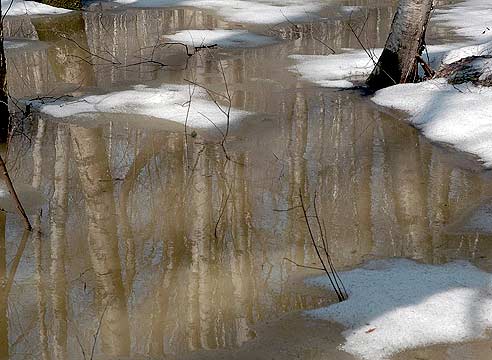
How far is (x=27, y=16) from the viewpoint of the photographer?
13.5 metres

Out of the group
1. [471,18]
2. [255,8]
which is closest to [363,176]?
[471,18]

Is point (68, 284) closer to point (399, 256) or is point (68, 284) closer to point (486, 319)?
point (399, 256)

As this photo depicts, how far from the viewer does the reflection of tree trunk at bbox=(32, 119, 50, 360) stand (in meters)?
3.85

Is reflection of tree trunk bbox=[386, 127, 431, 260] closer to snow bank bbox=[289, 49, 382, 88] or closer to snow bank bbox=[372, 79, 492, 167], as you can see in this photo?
snow bank bbox=[372, 79, 492, 167]

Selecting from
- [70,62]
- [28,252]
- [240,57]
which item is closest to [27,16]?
[70,62]

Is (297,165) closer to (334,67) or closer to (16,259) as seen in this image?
(16,259)

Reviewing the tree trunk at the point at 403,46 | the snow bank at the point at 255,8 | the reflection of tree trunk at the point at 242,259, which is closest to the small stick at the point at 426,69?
the tree trunk at the point at 403,46

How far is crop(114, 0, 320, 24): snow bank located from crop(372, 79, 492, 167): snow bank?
5150 millimetres

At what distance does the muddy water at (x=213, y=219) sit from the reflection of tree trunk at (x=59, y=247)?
0.01 m

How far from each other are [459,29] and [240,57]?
3708 mm

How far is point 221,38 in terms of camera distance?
11.3m

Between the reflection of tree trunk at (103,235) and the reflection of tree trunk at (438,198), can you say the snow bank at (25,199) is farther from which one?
the reflection of tree trunk at (438,198)

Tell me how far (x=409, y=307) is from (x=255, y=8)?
10.7 meters

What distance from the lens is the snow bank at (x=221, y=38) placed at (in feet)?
36.0
